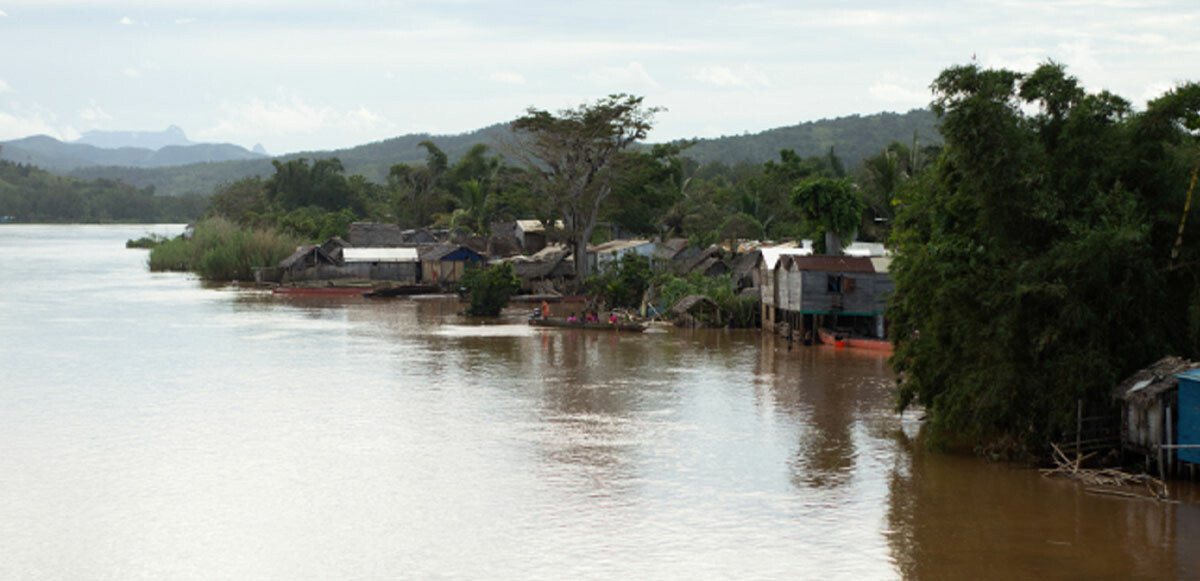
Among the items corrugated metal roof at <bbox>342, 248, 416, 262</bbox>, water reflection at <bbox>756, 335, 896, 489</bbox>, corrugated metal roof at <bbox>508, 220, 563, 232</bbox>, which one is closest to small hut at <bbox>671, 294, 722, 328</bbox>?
water reflection at <bbox>756, 335, 896, 489</bbox>

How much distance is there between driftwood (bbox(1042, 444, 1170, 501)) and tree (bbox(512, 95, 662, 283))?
130 feet

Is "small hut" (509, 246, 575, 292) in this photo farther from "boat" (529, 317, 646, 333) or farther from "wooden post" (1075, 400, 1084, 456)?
"wooden post" (1075, 400, 1084, 456)

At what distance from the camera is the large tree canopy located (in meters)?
17.4

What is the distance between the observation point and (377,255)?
60562 millimetres

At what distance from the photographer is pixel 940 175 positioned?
20016 millimetres

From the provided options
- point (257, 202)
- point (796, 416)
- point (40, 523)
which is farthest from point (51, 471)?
point (257, 202)

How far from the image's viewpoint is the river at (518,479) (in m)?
14.4

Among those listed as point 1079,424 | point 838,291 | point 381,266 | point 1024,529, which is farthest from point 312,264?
point 1024,529

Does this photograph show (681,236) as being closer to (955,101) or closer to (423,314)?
(423,314)

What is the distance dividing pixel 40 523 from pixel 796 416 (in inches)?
572

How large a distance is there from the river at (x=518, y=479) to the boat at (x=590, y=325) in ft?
19.6

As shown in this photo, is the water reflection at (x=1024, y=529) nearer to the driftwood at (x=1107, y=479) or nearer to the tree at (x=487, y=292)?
the driftwood at (x=1107, y=479)

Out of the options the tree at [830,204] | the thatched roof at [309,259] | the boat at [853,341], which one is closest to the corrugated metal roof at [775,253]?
the tree at [830,204]

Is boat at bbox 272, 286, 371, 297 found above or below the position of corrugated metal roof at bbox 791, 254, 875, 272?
below
